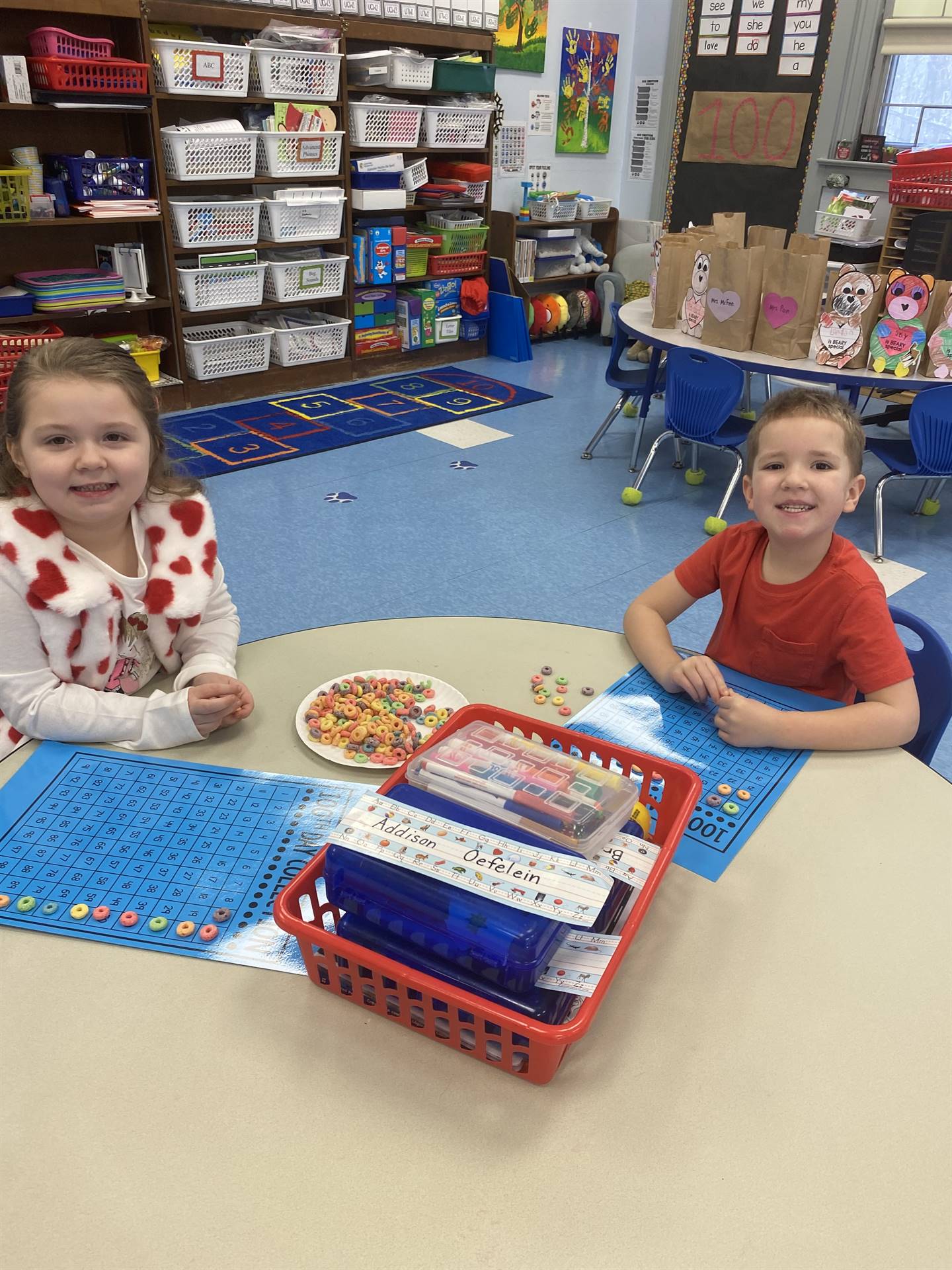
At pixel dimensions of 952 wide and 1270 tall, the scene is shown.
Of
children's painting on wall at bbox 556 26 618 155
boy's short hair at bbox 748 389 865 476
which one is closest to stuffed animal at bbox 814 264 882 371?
boy's short hair at bbox 748 389 865 476

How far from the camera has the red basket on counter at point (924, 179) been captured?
4.31m

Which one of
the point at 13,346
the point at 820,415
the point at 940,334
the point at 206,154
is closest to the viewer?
the point at 820,415

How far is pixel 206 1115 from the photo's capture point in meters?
0.67

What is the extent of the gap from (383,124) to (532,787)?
469 centimetres

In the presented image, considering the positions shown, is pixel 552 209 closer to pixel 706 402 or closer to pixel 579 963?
pixel 706 402

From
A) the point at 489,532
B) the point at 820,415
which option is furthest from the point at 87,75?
the point at 820,415

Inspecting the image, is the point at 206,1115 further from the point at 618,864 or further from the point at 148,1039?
the point at 618,864

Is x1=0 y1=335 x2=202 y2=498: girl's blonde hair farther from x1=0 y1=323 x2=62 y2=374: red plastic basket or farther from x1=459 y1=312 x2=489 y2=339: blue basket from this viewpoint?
x1=459 y1=312 x2=489 y2=339: blue basket

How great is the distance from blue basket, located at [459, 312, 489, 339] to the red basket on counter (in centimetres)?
222

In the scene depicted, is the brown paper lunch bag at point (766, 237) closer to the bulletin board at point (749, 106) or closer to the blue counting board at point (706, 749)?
the bulletin board at point (749, 106)

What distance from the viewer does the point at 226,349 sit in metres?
4.46

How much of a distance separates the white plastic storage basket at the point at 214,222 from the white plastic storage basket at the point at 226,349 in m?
0.42

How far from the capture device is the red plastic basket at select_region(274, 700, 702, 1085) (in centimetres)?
66

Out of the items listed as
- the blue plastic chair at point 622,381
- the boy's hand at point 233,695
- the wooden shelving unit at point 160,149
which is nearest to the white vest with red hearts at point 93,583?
the boy's hand at point 233,695
